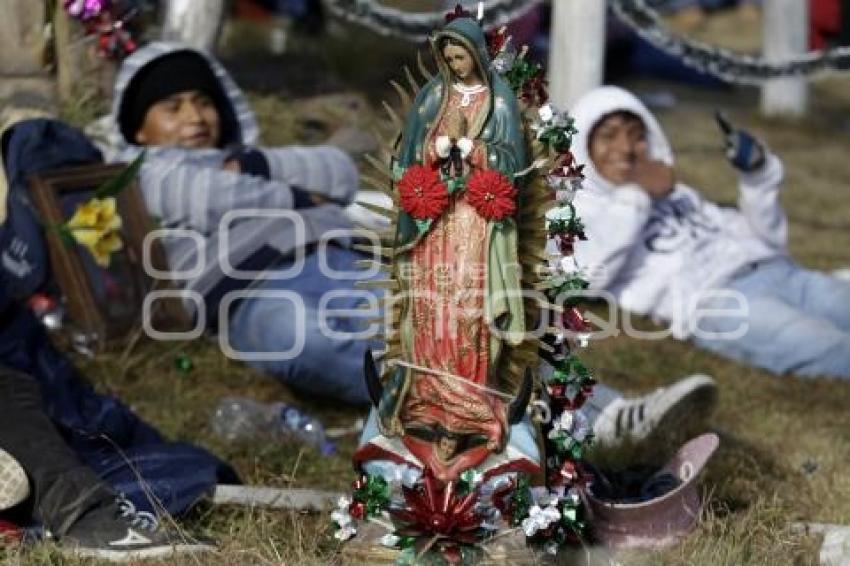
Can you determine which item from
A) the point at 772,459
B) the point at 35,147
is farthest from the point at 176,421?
the point at 772,459

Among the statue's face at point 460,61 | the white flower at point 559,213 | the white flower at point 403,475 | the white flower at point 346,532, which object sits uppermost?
the statue's face at point 460,61

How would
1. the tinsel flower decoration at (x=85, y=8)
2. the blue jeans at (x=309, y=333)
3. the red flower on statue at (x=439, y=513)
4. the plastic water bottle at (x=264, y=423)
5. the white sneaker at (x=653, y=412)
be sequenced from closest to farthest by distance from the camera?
the red flower on statue at (x=439, y=513), the white sneaker at (x=653, y=412), the plastic water bottle at (x=264, y=423), the blue jeans at (x=309, y=333), the tinsel flower decoration at (x=85, y=8)

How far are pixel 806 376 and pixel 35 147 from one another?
2.92 m

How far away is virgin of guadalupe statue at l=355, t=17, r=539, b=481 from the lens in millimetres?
3748

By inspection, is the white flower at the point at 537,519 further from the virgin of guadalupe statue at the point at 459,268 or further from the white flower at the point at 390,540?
the white flower at the point at 390,540

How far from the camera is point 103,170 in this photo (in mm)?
5902

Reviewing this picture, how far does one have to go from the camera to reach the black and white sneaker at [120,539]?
159 inches

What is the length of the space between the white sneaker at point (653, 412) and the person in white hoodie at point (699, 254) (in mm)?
930

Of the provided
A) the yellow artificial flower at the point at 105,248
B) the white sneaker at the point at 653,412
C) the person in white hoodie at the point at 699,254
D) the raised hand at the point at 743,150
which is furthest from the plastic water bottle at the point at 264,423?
the raised hand at the point at 743,150

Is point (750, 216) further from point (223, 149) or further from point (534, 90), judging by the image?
point (534, 90)

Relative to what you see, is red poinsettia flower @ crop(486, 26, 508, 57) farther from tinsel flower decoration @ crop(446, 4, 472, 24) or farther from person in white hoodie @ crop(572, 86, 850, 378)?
person in white hoodie @ crop(572, 86, 850, 378)

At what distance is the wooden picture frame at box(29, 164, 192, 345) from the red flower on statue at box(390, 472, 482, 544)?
2269mm

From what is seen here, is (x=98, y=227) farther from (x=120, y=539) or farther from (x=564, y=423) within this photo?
(x=564, y=423)

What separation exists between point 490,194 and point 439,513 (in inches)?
28.1
